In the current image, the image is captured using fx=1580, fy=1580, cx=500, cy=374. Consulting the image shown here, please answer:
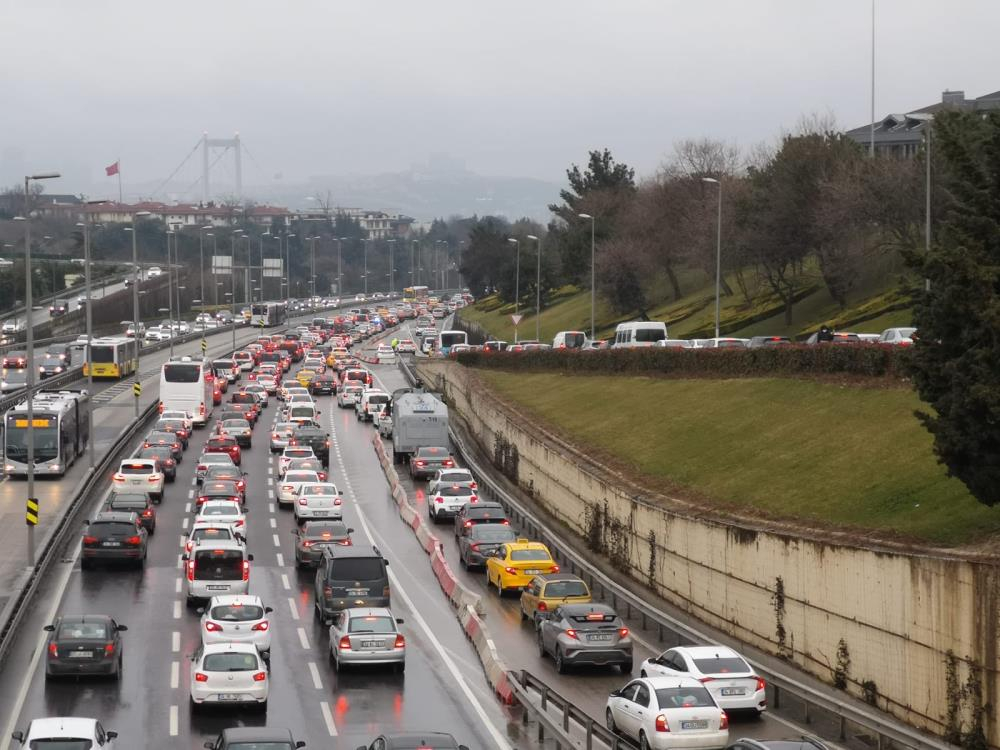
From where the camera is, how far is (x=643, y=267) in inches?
4264

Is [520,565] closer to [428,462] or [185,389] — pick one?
[428,462]


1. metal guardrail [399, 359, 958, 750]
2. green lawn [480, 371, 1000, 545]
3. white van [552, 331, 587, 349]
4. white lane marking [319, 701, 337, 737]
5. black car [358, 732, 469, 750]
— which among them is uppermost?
white van [552, 331, 587, 349]

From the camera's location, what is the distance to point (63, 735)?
21797 mm

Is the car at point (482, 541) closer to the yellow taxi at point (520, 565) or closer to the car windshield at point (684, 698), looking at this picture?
the yellow taxi at point (520, 565)

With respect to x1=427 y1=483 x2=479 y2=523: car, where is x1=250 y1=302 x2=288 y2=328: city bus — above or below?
above

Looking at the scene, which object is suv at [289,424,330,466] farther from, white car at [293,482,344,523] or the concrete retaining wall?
the concrete retaining wall

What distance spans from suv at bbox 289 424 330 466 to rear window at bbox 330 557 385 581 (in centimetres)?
2869

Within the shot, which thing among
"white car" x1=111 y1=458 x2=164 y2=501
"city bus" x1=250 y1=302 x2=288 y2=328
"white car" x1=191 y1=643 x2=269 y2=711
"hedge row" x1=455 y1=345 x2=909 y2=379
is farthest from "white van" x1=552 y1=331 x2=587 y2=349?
"city bus" x1=250 y1=302 x2=288 y2=328

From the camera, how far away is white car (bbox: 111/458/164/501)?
54688mm

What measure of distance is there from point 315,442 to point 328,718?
37.4 meters

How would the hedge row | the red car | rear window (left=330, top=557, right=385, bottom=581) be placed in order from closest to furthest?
rear window (left=330, top=557, right=385, bottom=581) → the hedge row → the red car

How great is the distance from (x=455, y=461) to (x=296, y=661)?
30.0 meters

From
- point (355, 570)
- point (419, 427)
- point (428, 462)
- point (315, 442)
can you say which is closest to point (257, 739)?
point (355, 570)

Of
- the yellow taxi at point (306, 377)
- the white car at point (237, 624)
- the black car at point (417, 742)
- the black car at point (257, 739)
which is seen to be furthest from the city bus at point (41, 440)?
the black car at point (417, 742)
